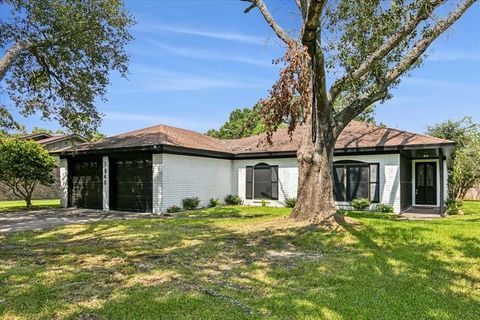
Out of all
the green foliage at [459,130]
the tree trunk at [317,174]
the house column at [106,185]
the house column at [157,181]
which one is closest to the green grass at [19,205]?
the house column at [106,185]

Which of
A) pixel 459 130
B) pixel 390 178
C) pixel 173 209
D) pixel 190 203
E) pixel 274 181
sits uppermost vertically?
pixel 459 130

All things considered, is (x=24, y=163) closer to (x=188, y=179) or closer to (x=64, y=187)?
(x=64, y=187)

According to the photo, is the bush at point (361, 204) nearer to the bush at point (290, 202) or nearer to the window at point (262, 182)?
the bush at point (290, 202)

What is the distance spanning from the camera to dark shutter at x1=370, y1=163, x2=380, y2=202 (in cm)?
1484

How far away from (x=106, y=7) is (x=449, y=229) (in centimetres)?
1209

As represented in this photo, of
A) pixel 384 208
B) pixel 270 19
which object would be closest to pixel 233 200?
pixel 384 208

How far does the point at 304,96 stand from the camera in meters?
7.13

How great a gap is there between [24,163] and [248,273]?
49.4 feet

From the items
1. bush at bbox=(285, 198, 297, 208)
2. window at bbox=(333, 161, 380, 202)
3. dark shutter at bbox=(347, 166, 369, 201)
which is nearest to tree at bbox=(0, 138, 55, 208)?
bush at bbox=(285, 198, 297, 208)

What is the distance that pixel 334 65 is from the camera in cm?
1134

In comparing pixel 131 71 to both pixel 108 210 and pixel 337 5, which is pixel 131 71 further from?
pixel 337 5

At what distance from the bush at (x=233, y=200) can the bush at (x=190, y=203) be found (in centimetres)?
248

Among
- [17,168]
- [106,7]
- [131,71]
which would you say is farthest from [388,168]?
[17,168]

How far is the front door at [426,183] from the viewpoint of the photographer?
1786 centimetres
